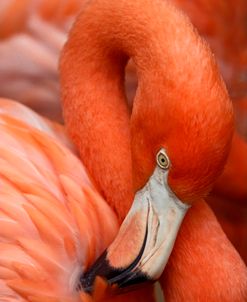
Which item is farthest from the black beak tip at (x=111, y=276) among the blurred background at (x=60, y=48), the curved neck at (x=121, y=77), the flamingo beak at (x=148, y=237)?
the blurred background at (x=60, y=48)

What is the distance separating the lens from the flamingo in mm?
2053

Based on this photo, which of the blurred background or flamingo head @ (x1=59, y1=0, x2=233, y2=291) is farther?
the blurred background

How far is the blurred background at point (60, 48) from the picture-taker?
8.93 feet

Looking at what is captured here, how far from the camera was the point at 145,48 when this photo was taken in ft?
7.14

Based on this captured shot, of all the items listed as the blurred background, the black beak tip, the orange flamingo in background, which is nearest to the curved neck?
the orange flamingo in background

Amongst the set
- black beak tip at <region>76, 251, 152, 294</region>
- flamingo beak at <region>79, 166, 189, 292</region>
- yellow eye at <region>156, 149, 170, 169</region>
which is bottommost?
black beak tip at <region>76, 251, 152, 294</region>

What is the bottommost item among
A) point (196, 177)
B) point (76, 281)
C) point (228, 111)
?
point (76, 281)

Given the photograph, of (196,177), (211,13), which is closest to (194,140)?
(196,177)

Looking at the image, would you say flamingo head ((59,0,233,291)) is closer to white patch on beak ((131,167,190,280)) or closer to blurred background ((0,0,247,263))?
white patch on beak ((131,167,190,280))

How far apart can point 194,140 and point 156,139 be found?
0.36 feet

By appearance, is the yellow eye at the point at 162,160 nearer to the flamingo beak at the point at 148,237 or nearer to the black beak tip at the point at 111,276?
the flamingo beak at the point at 148,237

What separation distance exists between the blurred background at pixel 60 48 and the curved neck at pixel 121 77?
1.05ft

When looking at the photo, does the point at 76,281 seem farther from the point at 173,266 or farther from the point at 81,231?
the point at 173,266

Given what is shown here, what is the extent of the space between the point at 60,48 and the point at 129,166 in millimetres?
595
